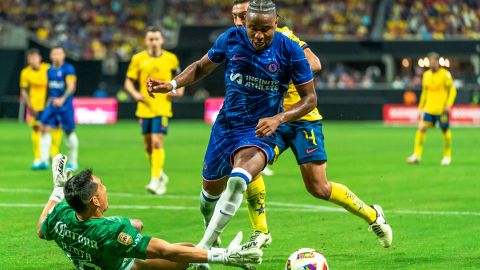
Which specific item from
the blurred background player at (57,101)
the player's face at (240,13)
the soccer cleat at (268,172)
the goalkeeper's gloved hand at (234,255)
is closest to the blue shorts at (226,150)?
the goalkeeper's gloved hand at (234,255)

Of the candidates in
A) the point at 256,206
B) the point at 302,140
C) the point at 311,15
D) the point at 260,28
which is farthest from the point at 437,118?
the point at 311,15

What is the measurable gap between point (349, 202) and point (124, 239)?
3213 mm

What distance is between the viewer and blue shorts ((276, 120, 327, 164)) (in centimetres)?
947

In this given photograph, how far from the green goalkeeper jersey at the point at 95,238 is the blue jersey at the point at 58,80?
1320 cm

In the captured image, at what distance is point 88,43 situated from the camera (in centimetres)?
4909

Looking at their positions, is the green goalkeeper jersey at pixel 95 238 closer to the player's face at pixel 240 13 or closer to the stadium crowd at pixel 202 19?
the player's face at pixel 240 13

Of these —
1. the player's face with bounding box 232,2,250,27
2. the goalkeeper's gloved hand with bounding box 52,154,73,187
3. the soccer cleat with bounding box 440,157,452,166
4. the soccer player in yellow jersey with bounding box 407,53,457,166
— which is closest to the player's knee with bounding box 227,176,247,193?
the goalkeeper's gloved hand with bounding box 52,154,73,187

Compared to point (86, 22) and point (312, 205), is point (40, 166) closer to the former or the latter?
point (312, 205)

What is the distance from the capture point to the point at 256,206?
9352 millimetres

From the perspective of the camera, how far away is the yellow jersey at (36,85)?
72.6ft

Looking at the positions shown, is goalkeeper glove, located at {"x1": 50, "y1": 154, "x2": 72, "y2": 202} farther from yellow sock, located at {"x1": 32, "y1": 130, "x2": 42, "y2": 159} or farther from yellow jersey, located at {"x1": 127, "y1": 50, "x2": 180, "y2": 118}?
yellow sock, located at {"x1": 32, "y1": 130, "x2": 42, "y2": 159}

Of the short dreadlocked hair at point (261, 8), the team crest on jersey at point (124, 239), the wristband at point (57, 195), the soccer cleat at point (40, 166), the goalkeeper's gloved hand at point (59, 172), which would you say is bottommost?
the soccer cleat at point (40, 166)

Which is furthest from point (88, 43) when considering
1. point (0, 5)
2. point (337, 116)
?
point (337, 116)

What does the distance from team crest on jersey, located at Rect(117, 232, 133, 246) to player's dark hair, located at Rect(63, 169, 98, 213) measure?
0.37 metres
